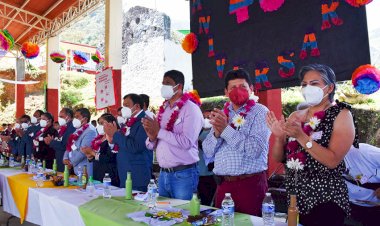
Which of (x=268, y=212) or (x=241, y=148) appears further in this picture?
(x=241, y=148)

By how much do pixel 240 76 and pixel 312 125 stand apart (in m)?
0.64

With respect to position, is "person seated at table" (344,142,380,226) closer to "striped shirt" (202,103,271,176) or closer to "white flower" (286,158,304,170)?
"striped shirt" (202,103,271,176)

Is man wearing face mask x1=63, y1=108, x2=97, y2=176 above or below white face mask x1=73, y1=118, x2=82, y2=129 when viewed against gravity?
below

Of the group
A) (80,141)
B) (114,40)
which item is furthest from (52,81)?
(80,141)

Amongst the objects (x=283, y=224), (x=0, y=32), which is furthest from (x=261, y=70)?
(x=0, y=32)

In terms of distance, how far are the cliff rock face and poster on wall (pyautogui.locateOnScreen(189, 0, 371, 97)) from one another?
45.5ft

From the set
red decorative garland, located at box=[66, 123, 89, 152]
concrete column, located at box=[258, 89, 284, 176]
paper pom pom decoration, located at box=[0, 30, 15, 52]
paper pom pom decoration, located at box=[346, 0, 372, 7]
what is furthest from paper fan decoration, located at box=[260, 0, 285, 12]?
paper pom pom decoration, located at box=[0, 30, 15, 52]

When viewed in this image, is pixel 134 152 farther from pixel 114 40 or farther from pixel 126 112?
pixel 114 40

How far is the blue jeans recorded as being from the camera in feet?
8.91

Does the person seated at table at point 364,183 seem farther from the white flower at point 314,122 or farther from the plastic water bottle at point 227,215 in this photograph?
the plastic water bottle at point 227,215

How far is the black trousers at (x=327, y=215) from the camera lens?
1699mm

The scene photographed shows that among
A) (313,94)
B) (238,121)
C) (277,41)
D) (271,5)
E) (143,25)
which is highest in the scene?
(143,25)

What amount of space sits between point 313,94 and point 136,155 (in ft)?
5.98

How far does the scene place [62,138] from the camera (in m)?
4.82
